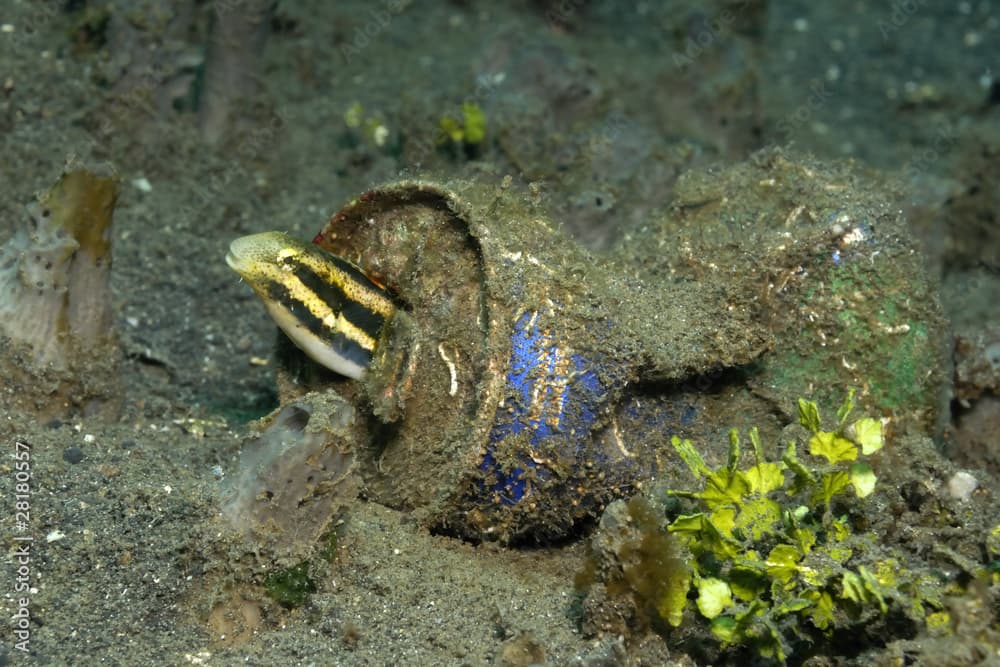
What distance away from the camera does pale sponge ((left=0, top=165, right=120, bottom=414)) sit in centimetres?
373

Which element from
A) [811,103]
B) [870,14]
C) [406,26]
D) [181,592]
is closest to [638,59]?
[811,103]

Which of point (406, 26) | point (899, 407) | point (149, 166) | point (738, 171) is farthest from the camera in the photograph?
point (406, 26)

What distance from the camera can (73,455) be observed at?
3.61 m

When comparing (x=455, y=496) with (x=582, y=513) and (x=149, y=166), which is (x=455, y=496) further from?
(x=149, y=166)

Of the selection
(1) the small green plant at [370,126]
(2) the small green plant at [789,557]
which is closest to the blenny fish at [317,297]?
(2) the small green plant at [789,557]

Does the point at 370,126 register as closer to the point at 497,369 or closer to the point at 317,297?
the point at 317,297

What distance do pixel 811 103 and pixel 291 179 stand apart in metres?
5.03

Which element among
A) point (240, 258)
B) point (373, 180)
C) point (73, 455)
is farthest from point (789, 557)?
point (373, 180)

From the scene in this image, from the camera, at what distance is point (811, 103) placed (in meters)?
8.51

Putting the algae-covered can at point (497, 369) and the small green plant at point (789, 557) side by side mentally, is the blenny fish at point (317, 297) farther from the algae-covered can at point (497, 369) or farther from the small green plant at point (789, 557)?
the small green plant at point (789, 557)

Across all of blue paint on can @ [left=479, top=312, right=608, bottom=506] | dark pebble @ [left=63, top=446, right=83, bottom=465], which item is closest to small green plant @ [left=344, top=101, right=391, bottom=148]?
dark pebble @ [left=63, top=446, right=83, bottom=465]

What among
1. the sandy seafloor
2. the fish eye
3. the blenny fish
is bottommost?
the sandy seafloor

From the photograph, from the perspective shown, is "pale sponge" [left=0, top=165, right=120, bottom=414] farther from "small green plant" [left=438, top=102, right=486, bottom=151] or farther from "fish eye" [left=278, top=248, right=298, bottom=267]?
"small green plant" [left=438, top=102, right=486, bottom=151]

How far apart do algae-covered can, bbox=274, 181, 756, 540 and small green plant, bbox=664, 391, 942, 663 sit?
1.41ft
